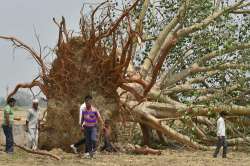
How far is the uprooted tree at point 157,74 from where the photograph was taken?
39.4ft

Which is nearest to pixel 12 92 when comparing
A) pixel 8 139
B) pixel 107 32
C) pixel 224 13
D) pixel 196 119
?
pixel 8 139

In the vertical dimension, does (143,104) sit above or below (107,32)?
below

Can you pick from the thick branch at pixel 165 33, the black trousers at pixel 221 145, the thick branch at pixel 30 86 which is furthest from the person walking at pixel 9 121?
the thick branch at pixel 165 33

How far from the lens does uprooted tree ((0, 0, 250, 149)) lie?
12016 millimetres

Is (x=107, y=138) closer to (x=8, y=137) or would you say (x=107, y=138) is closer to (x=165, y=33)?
(x=8, y=137)

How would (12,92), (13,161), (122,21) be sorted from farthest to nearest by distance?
(12,92)
(122,21)
(13,161)

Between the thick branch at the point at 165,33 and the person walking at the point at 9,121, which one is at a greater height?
the thick branch at the point at 165,33

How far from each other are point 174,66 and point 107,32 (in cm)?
408

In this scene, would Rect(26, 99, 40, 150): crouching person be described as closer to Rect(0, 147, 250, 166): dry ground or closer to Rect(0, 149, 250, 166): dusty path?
Rect(0, 147, 250, 166): dry ground

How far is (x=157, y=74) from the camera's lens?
40.6 ft

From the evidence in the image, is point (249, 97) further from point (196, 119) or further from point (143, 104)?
point (143, 104)

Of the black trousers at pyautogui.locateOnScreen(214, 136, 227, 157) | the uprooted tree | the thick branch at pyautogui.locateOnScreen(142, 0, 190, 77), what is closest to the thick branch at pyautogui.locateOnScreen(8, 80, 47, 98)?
the uprooted tree

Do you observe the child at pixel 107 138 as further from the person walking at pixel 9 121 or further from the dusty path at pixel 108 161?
the person walking at pixel 9 121

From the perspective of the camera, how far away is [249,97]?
14.5m
